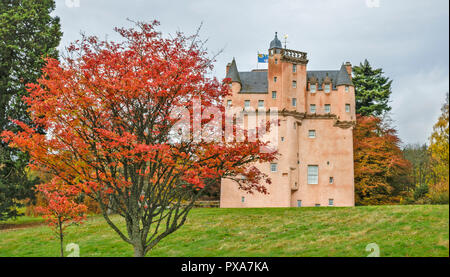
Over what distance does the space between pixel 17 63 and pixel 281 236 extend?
17.6 meters

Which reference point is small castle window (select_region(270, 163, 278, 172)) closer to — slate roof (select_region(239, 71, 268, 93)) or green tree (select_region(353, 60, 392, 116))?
slate roof (select_region(239, 71, 268, 93))

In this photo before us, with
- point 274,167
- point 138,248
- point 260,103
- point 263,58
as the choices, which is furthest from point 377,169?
point 138,248

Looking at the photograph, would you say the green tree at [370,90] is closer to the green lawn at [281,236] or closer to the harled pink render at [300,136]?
the harled pink render at [300,136]

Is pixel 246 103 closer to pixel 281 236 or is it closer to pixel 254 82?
pixel 254 82

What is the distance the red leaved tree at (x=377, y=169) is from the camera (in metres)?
31.0

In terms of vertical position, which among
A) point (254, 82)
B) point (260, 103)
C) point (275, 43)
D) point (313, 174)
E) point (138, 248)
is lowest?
point (138, 248)

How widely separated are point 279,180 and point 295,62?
911 cm

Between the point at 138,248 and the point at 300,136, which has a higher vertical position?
the point at 300,136

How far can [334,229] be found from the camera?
17078mm

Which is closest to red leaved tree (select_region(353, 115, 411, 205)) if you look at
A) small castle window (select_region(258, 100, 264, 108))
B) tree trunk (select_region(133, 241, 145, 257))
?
small castle window (select_region(258, 100, 264, 108))

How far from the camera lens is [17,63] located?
2194 cm

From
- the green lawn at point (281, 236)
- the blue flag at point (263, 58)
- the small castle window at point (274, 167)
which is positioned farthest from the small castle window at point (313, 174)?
the blue flag at point (263, 58)
